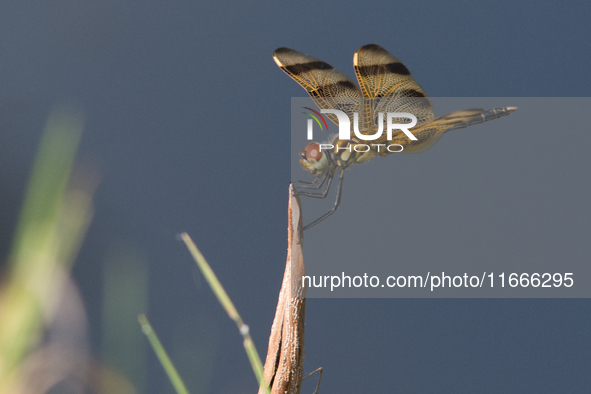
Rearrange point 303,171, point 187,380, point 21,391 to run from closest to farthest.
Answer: point 303,171 < point 21,391 < point 187,380

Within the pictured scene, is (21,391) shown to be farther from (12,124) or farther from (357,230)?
(357,230)

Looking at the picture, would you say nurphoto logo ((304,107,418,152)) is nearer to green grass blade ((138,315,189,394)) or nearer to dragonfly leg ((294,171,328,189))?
dragonfly leg ((294,171,328,189))

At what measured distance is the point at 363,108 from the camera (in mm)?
788

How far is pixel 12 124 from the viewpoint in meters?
1.24

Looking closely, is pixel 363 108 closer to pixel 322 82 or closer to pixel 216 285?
pixel 322 82

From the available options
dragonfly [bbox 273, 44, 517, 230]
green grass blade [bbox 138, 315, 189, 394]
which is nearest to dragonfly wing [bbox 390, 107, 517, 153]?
dragonfly [bbox 273, 44, 517, 230]

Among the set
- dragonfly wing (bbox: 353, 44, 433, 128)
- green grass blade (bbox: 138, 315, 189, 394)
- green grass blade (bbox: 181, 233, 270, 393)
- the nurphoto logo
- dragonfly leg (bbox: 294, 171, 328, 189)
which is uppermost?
dragonfly wing (bbox: 353, 44, 433, 128)

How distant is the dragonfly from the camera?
0.76 metres

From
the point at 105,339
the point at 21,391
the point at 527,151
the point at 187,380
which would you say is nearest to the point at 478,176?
the point at 527,151

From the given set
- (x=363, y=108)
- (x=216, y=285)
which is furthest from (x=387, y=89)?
(x=216, y=285)

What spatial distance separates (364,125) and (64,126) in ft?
2.76

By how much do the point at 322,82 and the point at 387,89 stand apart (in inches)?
4.1

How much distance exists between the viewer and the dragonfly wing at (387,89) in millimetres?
759

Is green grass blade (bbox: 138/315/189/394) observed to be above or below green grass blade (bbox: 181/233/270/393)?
below
